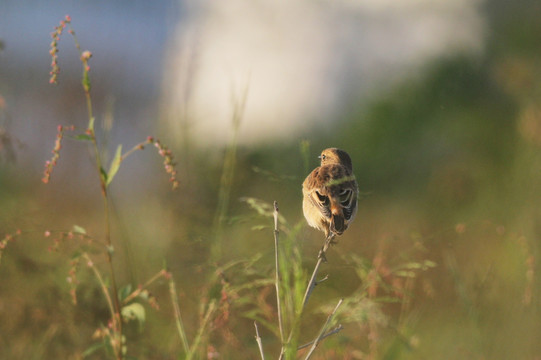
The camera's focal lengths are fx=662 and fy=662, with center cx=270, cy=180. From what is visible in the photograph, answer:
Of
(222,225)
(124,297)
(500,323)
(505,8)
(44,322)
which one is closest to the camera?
(124,297)

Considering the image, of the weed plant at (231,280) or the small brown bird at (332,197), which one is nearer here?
the weed plant at (231,280)

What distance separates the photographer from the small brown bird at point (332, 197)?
2.00 m

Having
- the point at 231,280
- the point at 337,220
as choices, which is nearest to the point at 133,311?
the point at 231,280

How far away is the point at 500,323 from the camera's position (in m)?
3.61

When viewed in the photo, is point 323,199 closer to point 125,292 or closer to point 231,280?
point 231,280

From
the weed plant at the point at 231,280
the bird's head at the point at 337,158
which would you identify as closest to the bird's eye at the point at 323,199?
the bird's head at the point at 337,158

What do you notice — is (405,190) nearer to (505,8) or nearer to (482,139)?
(482,139)

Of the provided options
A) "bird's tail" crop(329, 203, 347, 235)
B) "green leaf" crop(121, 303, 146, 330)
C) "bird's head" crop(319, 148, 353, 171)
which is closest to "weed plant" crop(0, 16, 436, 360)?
"green leaf" crop(121, 303, 146, 330)

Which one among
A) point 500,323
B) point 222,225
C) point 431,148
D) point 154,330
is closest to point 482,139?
point 431,148

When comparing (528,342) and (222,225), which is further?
(528,342)

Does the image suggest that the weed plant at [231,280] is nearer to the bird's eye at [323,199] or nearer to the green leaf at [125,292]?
the green leaf at [125,292]

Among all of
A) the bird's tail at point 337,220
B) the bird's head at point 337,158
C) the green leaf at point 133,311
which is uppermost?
the bird's head at point 337,158

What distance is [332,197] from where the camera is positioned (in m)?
2.07

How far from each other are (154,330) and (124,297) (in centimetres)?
Result: 120
